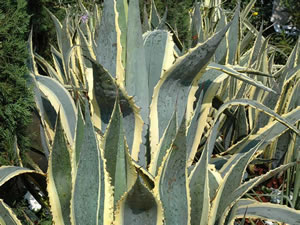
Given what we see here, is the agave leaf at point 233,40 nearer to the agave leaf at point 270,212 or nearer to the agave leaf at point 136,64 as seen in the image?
the agave leaf at point 136,64

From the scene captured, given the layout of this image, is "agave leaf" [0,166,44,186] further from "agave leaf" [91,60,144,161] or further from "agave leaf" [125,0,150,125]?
"agave leaf" [125,0,150,125]

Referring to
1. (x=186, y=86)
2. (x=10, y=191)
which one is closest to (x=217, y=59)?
(x=186, y=86)

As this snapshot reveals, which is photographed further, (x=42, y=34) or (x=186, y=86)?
(x=42, y=34)

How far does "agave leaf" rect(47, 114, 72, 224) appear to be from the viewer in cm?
126

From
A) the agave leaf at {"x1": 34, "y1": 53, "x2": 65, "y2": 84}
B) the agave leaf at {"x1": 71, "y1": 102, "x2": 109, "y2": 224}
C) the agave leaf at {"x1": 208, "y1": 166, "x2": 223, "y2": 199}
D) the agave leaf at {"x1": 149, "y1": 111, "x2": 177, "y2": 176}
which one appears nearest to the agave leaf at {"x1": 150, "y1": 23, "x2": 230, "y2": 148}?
the agave leaf at {"x1": 149, "y1": 111, "x2": 177, "y2": 176}

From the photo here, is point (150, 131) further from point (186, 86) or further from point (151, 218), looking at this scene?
point (151, 218)

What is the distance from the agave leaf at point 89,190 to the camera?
3.89 feet

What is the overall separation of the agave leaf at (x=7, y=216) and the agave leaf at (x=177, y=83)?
51 centimetres

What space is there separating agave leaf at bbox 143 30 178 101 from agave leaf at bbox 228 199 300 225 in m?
0.52

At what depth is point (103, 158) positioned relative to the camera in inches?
46.8

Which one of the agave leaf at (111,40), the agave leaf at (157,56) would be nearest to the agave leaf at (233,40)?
the agave leaf at (157,56)

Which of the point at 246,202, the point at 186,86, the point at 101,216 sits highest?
the point at 186,86

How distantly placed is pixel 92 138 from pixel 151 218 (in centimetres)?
25

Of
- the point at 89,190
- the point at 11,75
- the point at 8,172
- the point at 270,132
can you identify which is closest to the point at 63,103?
the point at 11,75
